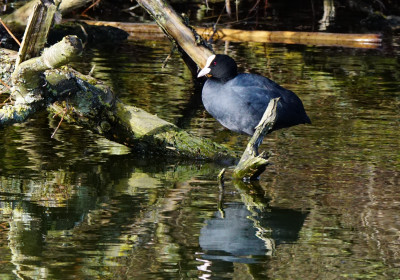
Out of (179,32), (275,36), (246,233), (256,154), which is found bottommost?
(246,233)

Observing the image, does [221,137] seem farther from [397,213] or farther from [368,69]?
[368,69]

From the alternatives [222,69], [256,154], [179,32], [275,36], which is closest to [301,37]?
[275,36]

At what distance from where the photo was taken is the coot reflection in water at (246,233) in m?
5.23

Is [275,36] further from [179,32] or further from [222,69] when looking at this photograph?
[222,69]

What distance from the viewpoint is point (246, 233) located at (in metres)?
5.68

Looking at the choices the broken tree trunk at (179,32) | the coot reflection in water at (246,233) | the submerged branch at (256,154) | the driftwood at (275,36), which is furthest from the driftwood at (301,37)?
the coot reflection in water at (246,233)

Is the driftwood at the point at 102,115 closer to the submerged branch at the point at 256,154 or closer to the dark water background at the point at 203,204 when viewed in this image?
the dark water background at the point at 203,204

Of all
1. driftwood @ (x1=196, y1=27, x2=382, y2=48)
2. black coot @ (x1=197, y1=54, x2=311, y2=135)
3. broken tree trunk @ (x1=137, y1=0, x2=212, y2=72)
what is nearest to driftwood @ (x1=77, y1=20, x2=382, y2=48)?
driftwood @ (x1=196, y1=27, x2=382, y2=48)

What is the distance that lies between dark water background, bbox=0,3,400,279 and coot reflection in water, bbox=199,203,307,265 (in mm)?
12

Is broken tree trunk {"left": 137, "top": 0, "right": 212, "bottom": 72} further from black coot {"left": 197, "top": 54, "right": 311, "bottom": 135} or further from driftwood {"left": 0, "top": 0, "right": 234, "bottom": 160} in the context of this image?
black coot {"left": 197, "top": 54, "right": 311, "bottom": 135}

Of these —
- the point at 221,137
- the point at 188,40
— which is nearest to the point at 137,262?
the point at 221,137

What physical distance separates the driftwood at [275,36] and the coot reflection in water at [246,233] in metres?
10.4

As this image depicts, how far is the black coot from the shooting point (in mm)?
7453

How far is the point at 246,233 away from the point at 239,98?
2021 millimetres
